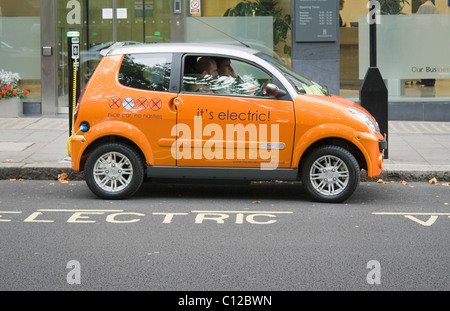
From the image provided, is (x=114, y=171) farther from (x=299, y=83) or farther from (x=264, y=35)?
(x=264, y=35)

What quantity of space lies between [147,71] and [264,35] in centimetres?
707

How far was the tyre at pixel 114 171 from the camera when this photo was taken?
30.0 ft

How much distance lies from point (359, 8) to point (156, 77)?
25.1 feet

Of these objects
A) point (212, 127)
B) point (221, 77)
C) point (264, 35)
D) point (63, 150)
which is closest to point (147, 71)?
point (221, 77)

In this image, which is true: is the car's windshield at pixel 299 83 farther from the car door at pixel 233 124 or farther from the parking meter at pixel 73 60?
the parking meter at pixel 73 60

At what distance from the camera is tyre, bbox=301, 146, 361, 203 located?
353 inches

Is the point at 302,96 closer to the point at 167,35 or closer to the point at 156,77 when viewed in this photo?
the point at 156,77

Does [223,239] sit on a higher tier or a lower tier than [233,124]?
lower

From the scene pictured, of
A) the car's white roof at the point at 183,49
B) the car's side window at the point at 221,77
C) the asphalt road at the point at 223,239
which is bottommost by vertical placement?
the asphalt road at the point at 223,239

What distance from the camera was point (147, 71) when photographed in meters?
9.27

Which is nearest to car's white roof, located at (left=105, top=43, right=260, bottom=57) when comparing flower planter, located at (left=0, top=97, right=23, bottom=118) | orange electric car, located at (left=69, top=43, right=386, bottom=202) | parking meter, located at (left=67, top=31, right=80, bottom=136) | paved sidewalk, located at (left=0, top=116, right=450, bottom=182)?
orange electric car, located at (left=69, top=43, right=386, bottom=202)

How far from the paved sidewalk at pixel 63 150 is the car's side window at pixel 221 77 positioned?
2460 millimetres

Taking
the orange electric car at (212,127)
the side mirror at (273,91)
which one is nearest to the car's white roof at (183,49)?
the orange electric car at (212,127)
